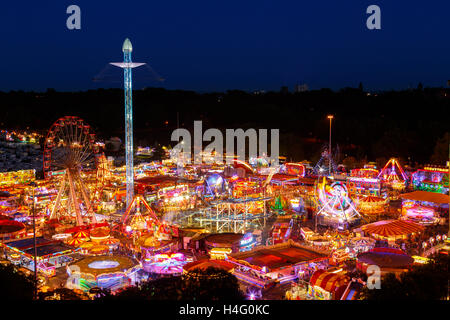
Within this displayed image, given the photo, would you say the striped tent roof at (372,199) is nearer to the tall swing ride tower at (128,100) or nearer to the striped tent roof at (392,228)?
the striped tent roof at (392,228)

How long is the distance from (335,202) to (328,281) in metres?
10.4

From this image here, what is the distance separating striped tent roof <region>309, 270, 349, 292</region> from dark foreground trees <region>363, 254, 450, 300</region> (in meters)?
3.10

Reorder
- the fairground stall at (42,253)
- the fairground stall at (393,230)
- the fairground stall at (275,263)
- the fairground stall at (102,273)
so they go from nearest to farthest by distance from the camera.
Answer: the fairground stall at (102,273) → the fairground stall at (275,263) → the fairground stall at (42,253) → the fairground stall at (393,230)

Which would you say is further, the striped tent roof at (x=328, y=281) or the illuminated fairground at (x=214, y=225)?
the illuminated fairground at (x=214, y=225)

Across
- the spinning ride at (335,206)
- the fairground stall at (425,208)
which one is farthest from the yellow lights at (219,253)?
the fairground stall at (425,208)

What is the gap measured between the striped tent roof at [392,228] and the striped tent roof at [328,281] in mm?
7684

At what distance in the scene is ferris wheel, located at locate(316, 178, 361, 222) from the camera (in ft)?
81.2

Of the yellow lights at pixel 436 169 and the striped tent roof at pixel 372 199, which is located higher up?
the yellow lights at pixel 436 169

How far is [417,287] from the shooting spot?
10836 mm

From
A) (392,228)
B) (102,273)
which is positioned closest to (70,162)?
(102,273)

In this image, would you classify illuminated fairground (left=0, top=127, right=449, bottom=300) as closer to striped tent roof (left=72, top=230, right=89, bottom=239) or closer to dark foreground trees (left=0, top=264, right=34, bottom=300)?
striped tent roof (left=72, top=230, right=89, bottom=239)

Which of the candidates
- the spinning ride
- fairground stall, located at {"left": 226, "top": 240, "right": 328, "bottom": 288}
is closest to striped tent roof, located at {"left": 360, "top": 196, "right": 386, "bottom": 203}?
the spinning ride

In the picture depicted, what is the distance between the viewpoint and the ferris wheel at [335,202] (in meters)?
24.8
